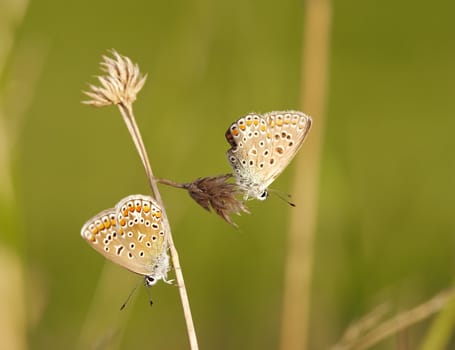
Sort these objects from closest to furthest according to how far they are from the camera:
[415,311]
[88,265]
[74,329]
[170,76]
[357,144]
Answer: [415,311]
[170,76]
[74,329]
[88,265]
[357,144]

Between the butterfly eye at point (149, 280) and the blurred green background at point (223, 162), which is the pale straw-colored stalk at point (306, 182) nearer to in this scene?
the blurred green background at point (223, 162)

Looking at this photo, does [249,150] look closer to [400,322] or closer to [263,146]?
[263,146]

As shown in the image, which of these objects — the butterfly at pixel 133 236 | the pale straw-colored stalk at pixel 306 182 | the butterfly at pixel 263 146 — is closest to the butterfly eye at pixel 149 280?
the butterfly at pixel 133 236

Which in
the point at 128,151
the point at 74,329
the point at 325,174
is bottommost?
the point at 74,329

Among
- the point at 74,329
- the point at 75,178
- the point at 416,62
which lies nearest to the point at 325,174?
the point at 74,329

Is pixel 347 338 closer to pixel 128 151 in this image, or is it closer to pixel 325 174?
pixel 325 174

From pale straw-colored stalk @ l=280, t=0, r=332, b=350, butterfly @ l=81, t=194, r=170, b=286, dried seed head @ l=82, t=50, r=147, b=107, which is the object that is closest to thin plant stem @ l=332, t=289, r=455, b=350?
butterfly @ l=81, t=194, r=170, b=286

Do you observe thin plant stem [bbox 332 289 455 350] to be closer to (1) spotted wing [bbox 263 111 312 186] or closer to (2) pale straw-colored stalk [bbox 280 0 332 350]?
(1) spotted wing [bbox 263 111 312 186]

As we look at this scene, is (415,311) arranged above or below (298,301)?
above
